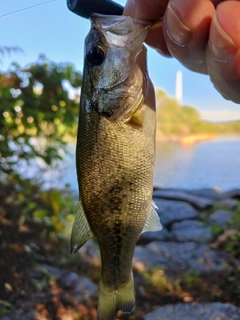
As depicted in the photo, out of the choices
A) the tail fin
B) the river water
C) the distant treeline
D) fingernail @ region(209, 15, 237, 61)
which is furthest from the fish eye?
the river water

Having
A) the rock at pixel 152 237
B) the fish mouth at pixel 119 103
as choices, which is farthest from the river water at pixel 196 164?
the fish mouth at pixel 119 103

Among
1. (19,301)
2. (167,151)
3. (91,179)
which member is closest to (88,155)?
(91,179)

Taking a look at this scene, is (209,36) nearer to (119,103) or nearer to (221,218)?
(119,103)

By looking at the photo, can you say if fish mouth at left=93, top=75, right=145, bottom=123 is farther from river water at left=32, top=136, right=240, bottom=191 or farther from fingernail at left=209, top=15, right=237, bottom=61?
river water at left=32, top=136, right=240, bottom=191

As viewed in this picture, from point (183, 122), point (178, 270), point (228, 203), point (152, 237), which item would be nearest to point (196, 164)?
point (183, 122)

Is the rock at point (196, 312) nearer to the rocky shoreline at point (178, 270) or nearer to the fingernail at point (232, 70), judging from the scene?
the rocky shoreline at point (178, 270)

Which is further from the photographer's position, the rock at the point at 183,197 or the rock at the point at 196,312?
the rock at the point at 183,197
